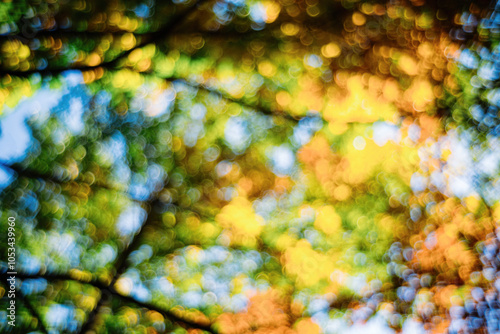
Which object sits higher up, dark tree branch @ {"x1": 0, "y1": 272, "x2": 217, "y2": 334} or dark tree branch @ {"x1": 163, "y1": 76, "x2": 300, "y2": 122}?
dark tree branch @ {"x1": 163, "y1": 76, "x2": 300, "y2": 122}

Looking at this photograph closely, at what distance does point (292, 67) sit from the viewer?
2.12 metres

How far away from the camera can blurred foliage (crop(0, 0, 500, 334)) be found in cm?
184

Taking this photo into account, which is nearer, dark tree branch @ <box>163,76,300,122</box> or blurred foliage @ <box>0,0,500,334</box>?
blurred foliage @ <box>0,0,500,334</box>

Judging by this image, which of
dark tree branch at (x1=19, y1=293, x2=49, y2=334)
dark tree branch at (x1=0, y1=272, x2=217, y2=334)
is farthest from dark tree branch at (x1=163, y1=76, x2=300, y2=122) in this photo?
dark tree branch at (x1=19, y1=293, x2=49, y2=334)

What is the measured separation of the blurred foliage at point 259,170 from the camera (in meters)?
1.84

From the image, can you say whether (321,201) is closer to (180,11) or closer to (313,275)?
(313,275)

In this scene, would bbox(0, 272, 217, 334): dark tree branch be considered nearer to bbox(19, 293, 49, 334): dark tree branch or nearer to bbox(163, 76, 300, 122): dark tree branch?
bbox(19, 293, 49, 334): dark tree branch

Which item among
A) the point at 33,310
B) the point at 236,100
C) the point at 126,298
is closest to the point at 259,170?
the point at 236,100

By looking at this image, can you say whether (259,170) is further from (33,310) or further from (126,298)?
(33,310)

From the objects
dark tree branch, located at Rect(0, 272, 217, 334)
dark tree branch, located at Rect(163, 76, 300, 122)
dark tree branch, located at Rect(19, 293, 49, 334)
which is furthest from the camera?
dark tree branch, located at Rect(163, 76, 300, 122)

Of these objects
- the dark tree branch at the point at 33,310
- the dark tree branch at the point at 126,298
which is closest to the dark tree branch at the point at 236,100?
the dark tree branch at the point at 126,298

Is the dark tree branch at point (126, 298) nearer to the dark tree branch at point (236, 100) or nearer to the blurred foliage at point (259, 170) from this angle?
the blurred foliage at point (259, 170)

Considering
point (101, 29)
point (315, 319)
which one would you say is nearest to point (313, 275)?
point (315, 319)

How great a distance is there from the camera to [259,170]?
224cm
